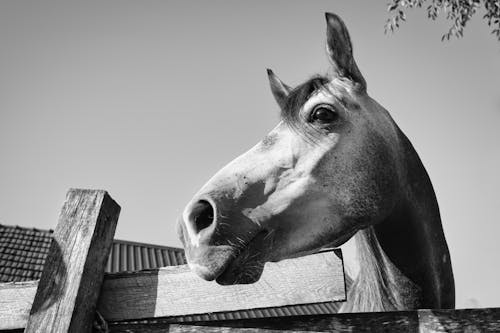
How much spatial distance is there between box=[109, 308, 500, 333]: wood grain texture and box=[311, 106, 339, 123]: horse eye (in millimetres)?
1012

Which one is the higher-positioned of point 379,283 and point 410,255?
A: point 410,255

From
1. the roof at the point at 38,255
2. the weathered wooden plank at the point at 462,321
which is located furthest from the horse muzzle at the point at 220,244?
the roof at the point at 38,255

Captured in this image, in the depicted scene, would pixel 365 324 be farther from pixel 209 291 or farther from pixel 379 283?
pixel 379 283

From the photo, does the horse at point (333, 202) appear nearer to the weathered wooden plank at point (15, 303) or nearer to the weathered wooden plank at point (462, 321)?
the weathered wooden plank at point (462, 321)

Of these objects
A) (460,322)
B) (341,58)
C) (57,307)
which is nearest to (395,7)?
(341,58)

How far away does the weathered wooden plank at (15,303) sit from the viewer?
1724 mm

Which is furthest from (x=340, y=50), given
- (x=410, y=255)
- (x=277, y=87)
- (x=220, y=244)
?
(x=220, y=244)

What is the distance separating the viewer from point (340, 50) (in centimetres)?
230

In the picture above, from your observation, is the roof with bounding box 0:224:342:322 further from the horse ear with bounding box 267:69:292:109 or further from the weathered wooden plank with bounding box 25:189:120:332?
the weathered wooden plank with bounding box 25:189:120:332

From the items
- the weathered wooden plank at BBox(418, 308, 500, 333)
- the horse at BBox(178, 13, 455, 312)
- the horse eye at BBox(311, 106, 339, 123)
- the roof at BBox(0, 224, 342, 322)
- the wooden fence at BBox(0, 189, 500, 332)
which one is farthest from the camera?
the roof at BBox(0, 224, 342, 322)

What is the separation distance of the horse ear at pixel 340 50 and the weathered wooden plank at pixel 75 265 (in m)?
1.45

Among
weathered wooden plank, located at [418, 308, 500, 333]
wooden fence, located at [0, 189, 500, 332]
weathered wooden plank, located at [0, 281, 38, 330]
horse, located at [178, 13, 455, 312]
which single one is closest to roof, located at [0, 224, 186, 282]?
weathered wooden plank, located at [0, 281, 38, 330]

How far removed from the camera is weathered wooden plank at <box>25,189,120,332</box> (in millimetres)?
1607

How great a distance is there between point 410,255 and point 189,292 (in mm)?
1226
